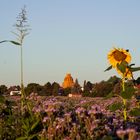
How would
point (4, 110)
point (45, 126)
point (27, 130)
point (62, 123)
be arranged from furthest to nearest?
1. point (4, 110)
2. point (27, 130)
3. point (45, 126)
4. point (62, 123)

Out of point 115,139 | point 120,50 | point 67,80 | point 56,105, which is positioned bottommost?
point 115,139

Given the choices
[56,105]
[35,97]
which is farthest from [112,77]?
[35,97]

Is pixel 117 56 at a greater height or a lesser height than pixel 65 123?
greater

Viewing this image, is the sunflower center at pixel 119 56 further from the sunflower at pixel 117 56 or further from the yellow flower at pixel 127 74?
the yellow flower at pixel 127 74

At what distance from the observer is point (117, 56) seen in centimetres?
489

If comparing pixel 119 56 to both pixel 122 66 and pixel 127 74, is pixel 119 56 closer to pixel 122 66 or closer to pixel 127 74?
pixel 127 74

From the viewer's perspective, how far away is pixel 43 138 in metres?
4.33

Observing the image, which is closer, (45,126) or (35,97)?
(45,126)

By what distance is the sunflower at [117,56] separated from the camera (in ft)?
15.8

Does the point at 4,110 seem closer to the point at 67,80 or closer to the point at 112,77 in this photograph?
the point at 112,77

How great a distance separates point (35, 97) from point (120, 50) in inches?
70.7

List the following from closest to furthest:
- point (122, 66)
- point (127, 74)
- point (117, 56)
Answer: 1. point (122, 66)
2. point (127, 74)
3. point (117, 56)

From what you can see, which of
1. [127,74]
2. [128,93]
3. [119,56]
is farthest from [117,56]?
[128,93]

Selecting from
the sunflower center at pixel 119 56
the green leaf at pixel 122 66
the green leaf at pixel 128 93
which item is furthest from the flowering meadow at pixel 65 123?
the sunflower center at pixel 119 56
